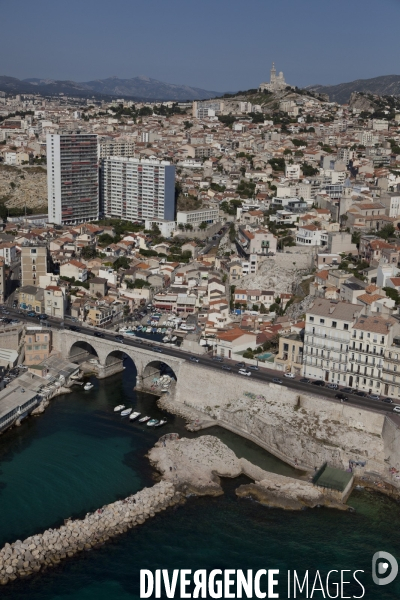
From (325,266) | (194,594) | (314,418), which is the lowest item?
(194,594)

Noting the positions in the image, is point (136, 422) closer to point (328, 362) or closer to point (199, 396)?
point (199, 396)

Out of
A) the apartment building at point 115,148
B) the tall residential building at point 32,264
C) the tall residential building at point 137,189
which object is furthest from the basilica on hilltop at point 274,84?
the tall residential building at point 32,264

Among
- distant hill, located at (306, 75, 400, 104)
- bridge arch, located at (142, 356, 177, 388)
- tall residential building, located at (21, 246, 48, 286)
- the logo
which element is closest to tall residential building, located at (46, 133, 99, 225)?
tall residential building, located at (21, 246, 48, 286)

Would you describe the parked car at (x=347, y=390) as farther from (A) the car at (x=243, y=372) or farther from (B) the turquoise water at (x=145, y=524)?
(B) the turquoise water at (x=145, y=524)

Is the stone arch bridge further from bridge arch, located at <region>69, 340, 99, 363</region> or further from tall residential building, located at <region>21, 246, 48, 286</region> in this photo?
tall residential building, located at <region>21, 246, 48, 286</region>

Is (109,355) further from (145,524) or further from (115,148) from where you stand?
(115,148)

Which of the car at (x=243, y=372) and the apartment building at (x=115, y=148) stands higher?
the apartment building at (x=115, y=148)

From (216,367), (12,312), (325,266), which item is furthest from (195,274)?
(216,367)
